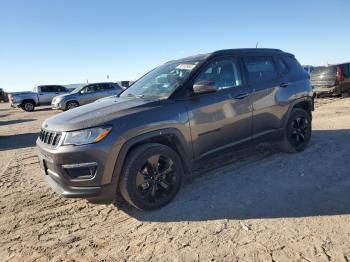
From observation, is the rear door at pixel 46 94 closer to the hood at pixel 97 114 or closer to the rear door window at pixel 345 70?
the rear door window at pixel 345 70

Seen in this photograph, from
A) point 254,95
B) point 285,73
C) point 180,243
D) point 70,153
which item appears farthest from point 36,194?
point 285,73

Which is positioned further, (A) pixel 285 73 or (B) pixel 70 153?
(A) pixel 285 73

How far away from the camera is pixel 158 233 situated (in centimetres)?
349

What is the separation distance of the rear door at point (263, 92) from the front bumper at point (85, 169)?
2.47m

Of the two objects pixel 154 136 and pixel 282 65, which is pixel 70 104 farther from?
pixel 154 136

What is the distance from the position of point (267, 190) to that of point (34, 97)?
75.9 ft

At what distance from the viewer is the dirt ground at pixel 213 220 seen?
3098 millimetres

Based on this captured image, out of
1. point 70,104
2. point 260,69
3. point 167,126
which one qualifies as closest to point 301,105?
point 260,69

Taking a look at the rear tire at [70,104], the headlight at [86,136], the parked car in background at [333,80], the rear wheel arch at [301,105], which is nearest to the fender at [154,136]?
the headlight at [86,136]

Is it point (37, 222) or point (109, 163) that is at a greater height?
point (109, 163)

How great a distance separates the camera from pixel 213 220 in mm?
3658

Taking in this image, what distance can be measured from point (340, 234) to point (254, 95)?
2399 millimetres

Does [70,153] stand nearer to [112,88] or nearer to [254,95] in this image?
[254,95]

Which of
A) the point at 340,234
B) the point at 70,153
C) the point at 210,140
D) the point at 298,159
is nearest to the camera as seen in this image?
the point at 340,234
